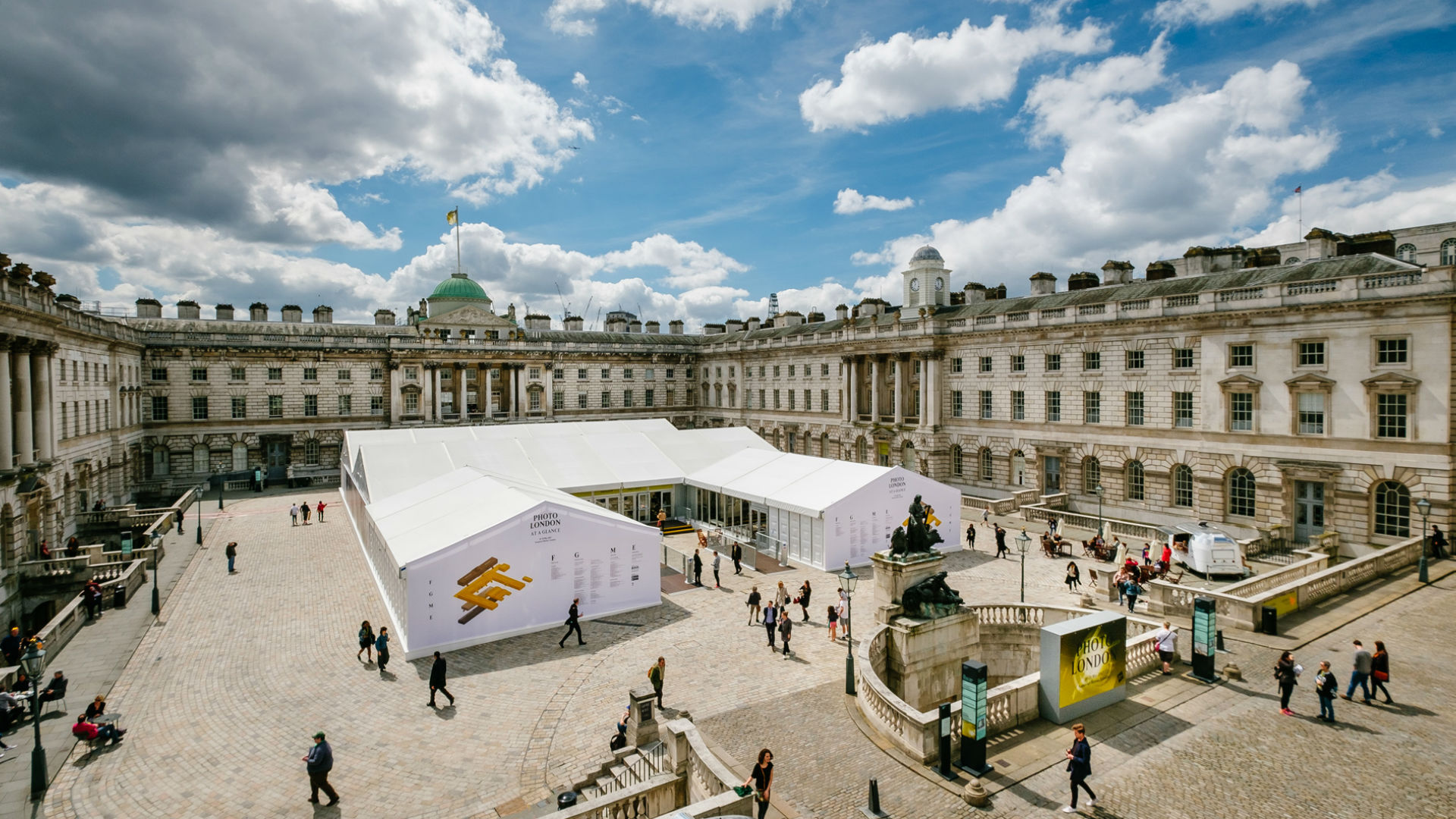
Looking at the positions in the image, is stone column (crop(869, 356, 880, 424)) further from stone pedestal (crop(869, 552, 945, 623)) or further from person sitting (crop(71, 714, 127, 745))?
person sitting (crop(71, 714, 127, 745))

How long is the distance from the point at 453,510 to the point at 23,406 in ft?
73.9

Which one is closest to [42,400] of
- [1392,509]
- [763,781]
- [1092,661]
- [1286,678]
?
[763,781]

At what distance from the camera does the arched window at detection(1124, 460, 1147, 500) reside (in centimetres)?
3753

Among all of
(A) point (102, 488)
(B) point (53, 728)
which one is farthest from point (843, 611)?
(A) point (102, 488)

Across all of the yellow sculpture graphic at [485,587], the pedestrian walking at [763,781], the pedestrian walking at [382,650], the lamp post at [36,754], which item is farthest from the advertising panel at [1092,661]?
the lamp post at [36,754]

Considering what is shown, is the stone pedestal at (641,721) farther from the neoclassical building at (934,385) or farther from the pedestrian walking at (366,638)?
the neoclassical building at (934,385)

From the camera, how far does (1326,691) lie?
13977 mm

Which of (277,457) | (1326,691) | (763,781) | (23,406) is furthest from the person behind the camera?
(277,457)

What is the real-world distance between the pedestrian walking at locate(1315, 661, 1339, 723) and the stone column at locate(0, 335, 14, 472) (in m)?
43.6

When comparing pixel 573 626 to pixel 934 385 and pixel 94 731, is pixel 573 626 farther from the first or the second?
pixel 934 385

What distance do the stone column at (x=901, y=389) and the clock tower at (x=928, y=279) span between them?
16.4 ft

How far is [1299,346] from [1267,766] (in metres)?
26.0

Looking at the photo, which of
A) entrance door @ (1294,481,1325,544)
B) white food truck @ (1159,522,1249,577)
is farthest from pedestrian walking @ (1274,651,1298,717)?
entrance door @ (1294,481,1325,544)

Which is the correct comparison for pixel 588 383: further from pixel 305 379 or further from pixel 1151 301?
pixel 1151 301
